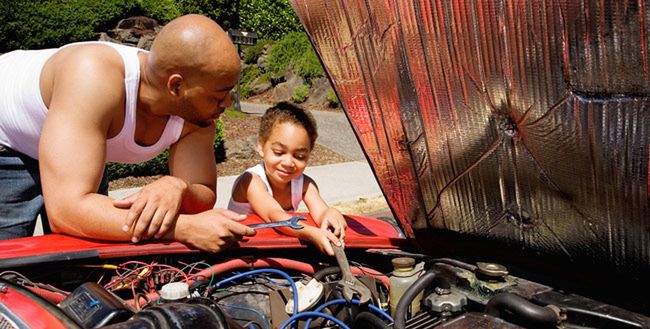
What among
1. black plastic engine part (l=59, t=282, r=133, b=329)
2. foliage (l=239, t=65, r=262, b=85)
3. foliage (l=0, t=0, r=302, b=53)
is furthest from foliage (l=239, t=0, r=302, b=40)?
black plastic engine part (l=59, t=282, r=133, b=329)

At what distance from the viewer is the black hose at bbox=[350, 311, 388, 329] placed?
1338 mm

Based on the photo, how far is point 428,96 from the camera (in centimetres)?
145

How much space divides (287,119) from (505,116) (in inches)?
59.4

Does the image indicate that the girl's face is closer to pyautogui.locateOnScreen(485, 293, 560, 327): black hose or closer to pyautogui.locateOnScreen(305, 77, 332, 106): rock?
pyautogui.locateOnScreen(485, 293, 560, 327): black hose

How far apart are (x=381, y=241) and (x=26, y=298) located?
1.13 meters

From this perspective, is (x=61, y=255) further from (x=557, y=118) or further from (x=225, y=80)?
(x=557, y=118)

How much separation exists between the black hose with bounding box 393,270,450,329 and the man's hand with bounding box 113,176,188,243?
74 centimetres

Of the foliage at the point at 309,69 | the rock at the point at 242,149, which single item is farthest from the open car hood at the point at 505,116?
the foliage at the point at 309,69

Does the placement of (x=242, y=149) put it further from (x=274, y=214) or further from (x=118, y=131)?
(x=118, y=131)

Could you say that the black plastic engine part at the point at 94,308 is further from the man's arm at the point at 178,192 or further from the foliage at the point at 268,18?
the foliage at the point at 268,18

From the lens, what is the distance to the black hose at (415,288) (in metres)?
Answer: 1.32

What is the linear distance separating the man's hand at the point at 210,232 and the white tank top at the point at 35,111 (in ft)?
1.64

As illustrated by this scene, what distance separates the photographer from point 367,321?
139cm

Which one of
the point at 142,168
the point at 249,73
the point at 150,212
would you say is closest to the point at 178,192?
the point at 150,212
